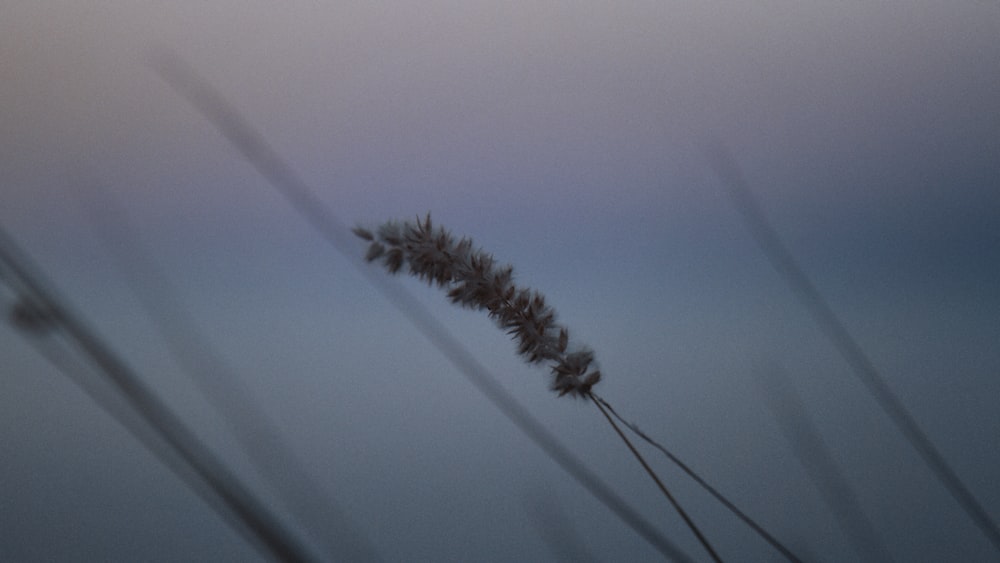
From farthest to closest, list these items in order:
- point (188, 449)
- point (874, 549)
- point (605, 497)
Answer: point (874, 549) → point (605, 497) → point (188, 449)

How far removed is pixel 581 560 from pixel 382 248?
0.92 ft

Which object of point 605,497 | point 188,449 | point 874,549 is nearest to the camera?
point 188,449

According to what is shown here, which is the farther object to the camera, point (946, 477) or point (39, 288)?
point (946, 477)

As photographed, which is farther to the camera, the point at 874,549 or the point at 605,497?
the point at 874,549

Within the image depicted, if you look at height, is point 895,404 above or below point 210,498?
below

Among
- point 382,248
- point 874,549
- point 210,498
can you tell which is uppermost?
point 382,248

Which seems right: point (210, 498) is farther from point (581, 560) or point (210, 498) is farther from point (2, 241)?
point (581, 560)

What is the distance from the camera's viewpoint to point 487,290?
0.40 meters

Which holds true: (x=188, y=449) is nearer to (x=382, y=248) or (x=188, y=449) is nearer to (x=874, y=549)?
(x=382, y=248)

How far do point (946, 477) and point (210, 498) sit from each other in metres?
0.42

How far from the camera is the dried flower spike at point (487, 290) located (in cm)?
39

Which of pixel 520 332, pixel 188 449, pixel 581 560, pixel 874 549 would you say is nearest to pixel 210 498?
pixel 188 449

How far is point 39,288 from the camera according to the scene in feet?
0.86

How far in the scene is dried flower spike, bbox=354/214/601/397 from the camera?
0.39 metres
